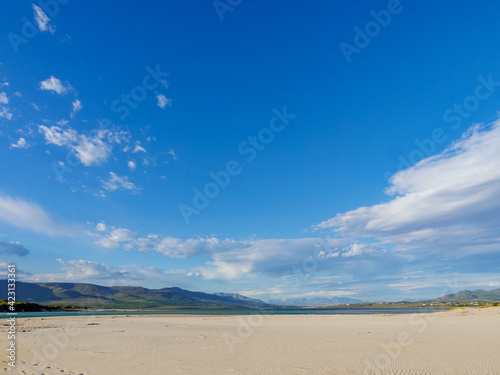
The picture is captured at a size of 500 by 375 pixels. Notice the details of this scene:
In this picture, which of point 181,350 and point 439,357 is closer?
point 439,357

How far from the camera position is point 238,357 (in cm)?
1700

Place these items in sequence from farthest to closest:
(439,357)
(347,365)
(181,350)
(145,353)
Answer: (181,350)
(145,353)
(439,357)
(347,365)

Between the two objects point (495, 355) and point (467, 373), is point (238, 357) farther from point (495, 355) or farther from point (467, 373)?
point (495, 355)

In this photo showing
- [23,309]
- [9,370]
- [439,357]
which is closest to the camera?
[9,370]

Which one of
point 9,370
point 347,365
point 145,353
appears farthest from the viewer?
point 145,353

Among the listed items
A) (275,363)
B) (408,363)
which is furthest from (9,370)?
(408,363)

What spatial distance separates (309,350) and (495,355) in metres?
10.7

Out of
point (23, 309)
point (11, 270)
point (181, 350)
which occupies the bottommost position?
point (23, 309)

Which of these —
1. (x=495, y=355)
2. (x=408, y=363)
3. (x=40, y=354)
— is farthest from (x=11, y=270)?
(x=495, y=355)

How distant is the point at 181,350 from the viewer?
774 inches

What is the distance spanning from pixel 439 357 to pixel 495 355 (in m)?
3.59

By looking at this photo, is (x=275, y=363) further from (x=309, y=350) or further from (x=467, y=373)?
(x=467, y=373)

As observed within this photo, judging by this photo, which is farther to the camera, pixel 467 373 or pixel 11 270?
pixel 11 270

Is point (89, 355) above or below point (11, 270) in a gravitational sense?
Answer: below
